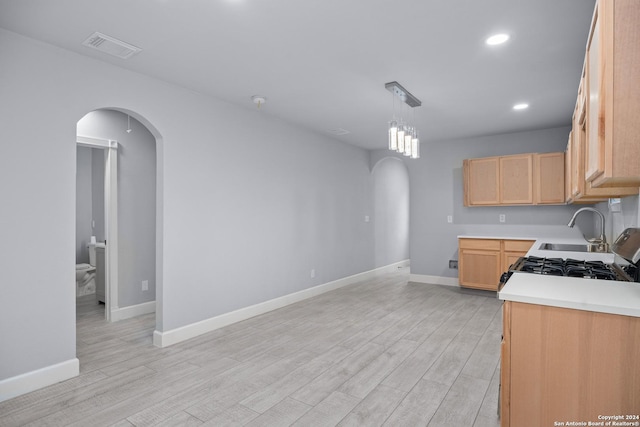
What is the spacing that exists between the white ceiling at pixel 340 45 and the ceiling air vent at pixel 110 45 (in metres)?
0.05

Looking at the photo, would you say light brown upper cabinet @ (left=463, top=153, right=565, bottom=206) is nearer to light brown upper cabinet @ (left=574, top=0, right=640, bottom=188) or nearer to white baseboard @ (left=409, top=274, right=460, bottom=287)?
white baseboard @ (left=409, top=274, right=460, bottom=287)

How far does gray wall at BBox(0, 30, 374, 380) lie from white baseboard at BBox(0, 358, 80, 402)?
0.04 meters

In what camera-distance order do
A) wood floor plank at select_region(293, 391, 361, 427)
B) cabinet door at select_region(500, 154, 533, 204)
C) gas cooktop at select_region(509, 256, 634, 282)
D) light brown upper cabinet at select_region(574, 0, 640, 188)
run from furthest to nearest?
1. cabinet door at select_region(500, 154, 533, 204)
2. wood floor plank at select_region(293, 391, 361, 427)
3. gas cooktop at select_region(509, 256, 634, 282)
4. light brown upper cabinet at select_region(574, 0, 640, 188)

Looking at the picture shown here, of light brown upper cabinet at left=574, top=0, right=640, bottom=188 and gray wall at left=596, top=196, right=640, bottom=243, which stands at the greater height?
light brown upper cabinet at left=574, top=0, right=640, bottom=188

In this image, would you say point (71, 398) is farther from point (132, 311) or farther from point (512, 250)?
point (512, 250)

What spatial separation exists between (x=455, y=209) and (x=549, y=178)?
4.82 ft

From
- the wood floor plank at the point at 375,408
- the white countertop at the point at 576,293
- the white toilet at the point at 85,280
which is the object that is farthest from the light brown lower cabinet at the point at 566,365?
the white toilet at the point at 85,280

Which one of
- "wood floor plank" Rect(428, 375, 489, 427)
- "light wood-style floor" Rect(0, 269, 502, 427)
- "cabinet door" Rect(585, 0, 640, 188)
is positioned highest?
"cabinet door" Rect(585, 0, 640, 188)

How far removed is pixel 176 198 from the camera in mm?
3391

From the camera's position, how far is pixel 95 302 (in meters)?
4.84

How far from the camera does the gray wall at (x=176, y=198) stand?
2436 millimetres

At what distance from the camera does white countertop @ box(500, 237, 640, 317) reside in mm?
1300

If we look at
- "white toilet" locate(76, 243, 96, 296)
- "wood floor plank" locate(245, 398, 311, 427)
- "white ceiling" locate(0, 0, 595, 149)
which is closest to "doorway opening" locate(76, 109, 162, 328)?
"white toilet" locate(76, 243, 96, 296)

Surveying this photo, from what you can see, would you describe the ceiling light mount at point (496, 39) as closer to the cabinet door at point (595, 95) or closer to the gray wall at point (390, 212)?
the cabinet door at point (595, 95)
